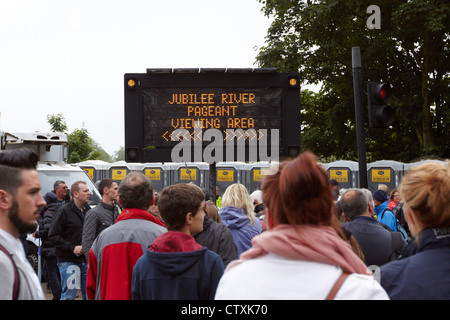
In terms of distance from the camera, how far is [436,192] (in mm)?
2525

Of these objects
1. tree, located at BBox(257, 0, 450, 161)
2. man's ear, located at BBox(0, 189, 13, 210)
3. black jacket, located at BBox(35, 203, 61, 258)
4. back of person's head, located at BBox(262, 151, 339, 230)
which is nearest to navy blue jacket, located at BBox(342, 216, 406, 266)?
back of person's head, located at BBox(262, 151, 339, 230)

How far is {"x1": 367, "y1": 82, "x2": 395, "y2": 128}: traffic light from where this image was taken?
6.34 m

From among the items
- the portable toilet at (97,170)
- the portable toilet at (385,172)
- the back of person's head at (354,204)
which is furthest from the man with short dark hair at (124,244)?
the portable toilet at (97,170)

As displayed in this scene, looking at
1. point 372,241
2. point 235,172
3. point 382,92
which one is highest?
point 382,92

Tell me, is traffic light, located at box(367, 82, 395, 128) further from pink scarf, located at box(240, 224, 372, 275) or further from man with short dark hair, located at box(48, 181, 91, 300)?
pink scarf, located at box(240, 224, 372, 275)

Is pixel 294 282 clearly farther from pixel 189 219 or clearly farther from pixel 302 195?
pixel 189 219

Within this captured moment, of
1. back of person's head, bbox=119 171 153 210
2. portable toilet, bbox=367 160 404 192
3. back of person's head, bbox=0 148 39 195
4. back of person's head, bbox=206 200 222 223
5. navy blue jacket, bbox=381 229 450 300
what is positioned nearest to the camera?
navy blue jacket, bbox=381 229 450 300

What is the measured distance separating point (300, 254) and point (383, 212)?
6.35 meters

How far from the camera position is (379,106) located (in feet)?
21.0

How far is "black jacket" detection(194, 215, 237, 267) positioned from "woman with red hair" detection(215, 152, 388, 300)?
250 centimetres

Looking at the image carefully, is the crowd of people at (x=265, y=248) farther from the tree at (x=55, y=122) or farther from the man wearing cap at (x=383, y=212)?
the tree at (x=55, y=122)

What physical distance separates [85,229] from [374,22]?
1722cm

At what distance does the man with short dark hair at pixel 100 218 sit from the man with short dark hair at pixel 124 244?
191cm

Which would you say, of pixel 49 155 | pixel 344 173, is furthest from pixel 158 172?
pixel 49 155
